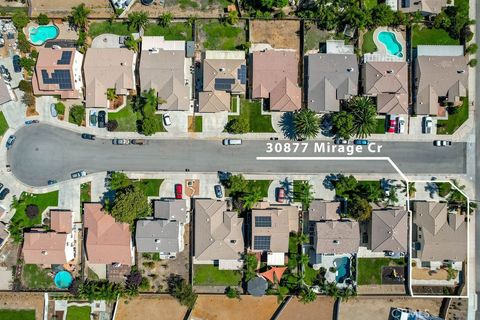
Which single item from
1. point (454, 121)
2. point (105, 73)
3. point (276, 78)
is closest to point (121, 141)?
point (105, 73)

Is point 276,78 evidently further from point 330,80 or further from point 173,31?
point 173,31

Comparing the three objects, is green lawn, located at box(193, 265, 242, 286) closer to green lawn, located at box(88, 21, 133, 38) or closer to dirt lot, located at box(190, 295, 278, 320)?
dirt lot, located at box(190, 295, 278, 320)

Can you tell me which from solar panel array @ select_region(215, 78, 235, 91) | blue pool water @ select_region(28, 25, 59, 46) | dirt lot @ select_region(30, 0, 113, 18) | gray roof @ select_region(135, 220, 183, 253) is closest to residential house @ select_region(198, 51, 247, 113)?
solar panel array @ select_region(215, 78, 235, 91)

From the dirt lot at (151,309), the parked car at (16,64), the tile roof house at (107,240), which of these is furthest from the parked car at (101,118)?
the dirt lot at (151,309)

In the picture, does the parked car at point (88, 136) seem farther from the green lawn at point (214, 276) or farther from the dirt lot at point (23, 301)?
the green lawn at point (214, 276)

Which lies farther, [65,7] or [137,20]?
[65,7]

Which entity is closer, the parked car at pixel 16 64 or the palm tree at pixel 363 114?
the palm tree at pixel 363 114
